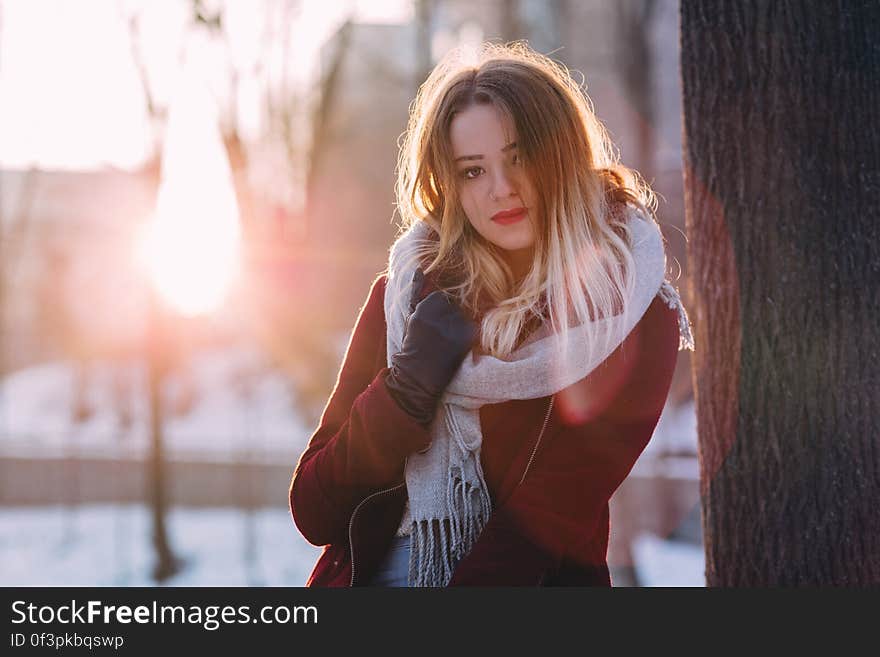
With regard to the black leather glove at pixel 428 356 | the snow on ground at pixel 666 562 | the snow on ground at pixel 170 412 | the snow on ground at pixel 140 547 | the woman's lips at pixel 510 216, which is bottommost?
the snow on ground at pixel 140 547

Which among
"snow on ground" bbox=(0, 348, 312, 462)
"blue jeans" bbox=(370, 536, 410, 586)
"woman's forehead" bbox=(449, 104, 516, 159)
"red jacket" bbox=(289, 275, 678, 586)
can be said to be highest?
"woman's forehead" bbox=(449, 104, 516, 159)

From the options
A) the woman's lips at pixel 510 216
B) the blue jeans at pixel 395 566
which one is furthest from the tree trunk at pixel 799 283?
the blue jeans at pixel 395 566

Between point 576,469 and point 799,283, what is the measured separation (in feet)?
2.57

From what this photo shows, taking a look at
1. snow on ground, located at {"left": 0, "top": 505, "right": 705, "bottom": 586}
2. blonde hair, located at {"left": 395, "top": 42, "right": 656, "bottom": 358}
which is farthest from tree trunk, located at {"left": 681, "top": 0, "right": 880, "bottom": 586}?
snow on ground, located at {"left": 0, "top": 505, "right": 705, "bottom": 586}

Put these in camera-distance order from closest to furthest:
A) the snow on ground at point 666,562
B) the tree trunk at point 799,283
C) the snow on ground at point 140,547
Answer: the tree trunk at point 799,283
the snow on ground at point 666,562
the snow on ground at point 140,547

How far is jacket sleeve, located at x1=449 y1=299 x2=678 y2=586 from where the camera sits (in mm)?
1748

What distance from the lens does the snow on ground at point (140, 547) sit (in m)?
8.01

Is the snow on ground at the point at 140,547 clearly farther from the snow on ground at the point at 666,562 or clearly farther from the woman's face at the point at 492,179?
the woman's face at the point at 492,179

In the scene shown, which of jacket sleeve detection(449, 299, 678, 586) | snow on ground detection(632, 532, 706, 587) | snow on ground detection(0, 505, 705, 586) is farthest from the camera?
snow on ground detection(0, 505, 705, 586)

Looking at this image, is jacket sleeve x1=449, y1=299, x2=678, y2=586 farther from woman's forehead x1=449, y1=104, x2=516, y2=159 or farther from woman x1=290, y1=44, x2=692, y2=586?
woman's forehead x1=449, y1=104, x2=516, y2=159

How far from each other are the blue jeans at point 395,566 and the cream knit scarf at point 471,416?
0.09 feet

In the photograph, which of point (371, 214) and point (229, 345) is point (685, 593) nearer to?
point (229, 345)

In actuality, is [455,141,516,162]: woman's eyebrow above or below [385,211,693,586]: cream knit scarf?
above

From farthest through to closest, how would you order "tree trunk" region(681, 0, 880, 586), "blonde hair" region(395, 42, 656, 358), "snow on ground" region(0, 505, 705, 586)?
"snow on ground" region(0, 505, 705, 586) < "tree trunk" region(681, 0, 880, 586) < "blonde hair" region(395, 42, 656, 358)
